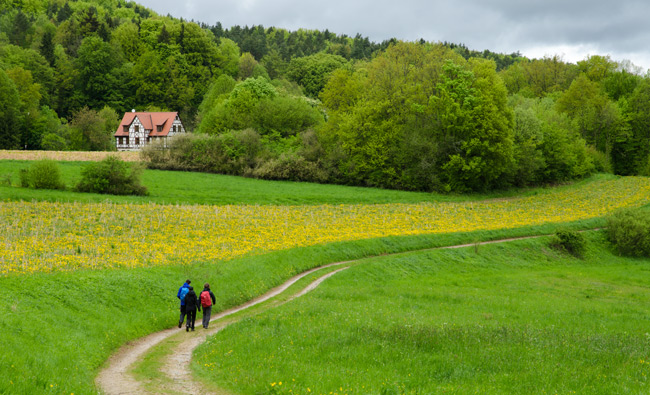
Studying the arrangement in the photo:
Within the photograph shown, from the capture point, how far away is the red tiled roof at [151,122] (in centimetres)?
12525

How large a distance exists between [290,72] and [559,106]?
86.0 meters

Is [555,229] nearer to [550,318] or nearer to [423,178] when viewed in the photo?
[423,178]

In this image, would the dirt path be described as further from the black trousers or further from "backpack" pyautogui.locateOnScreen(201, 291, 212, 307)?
"backpack" pyautogui.locateOnScreen(201, 291, 212, 307)

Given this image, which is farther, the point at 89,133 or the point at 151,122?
the point at 151,122

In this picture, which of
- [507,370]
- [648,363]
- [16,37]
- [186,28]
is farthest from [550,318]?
[16,37]

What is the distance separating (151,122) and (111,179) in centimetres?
7319

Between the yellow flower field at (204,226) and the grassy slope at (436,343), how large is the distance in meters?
10.1

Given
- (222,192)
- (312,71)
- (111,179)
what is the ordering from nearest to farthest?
1. (111,179)
2. (222,192)
3. (312,71)

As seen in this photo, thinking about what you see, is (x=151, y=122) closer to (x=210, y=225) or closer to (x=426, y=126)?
(x=426, y=126)

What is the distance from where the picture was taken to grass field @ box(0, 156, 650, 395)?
17375 millimetres

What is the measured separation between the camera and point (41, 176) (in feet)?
177

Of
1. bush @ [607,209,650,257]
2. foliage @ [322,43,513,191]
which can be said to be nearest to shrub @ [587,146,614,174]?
foliage @ [322,43,513,191]

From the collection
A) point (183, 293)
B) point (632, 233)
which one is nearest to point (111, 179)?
point (183, 293)

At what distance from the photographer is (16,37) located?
549 ft
